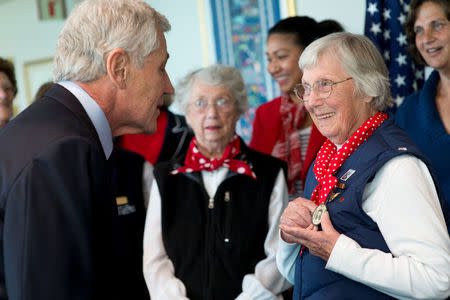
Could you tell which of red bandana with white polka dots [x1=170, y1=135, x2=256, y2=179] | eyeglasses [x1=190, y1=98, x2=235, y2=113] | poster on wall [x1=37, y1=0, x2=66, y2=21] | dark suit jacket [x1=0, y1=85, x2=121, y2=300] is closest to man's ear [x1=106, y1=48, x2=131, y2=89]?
dark suit jacket [x1=0, y1=85, x2=121, y2=300]

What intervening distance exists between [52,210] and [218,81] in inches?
59.8

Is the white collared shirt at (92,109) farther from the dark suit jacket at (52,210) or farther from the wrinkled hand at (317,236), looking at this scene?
the wrinkled hand at (317,236)

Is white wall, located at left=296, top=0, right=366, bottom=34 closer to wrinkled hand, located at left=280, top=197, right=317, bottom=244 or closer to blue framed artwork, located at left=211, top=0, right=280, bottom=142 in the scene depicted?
blue framed artwork, located at left=211, top=0, right=280, bottom=142

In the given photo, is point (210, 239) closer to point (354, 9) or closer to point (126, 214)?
point (126, 214)

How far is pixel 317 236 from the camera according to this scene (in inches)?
56.7

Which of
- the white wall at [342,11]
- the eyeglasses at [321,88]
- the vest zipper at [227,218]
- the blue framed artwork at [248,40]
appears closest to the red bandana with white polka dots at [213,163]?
the vest zipper at [227,218]

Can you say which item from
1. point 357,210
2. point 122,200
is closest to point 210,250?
point 122,200

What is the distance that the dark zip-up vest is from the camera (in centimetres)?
213

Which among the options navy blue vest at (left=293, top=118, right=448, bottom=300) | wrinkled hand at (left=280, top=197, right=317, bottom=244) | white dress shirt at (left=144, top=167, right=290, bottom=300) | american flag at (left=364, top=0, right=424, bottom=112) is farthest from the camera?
american flag at (left=364, top=0, right=424, bottom=112)

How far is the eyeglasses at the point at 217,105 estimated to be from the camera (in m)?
2.44

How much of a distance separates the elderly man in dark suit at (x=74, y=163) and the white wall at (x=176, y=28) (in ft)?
4.24

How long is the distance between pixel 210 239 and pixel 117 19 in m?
1.12

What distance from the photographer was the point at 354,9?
3.28 meters

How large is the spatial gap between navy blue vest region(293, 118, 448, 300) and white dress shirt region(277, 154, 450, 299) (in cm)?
3
